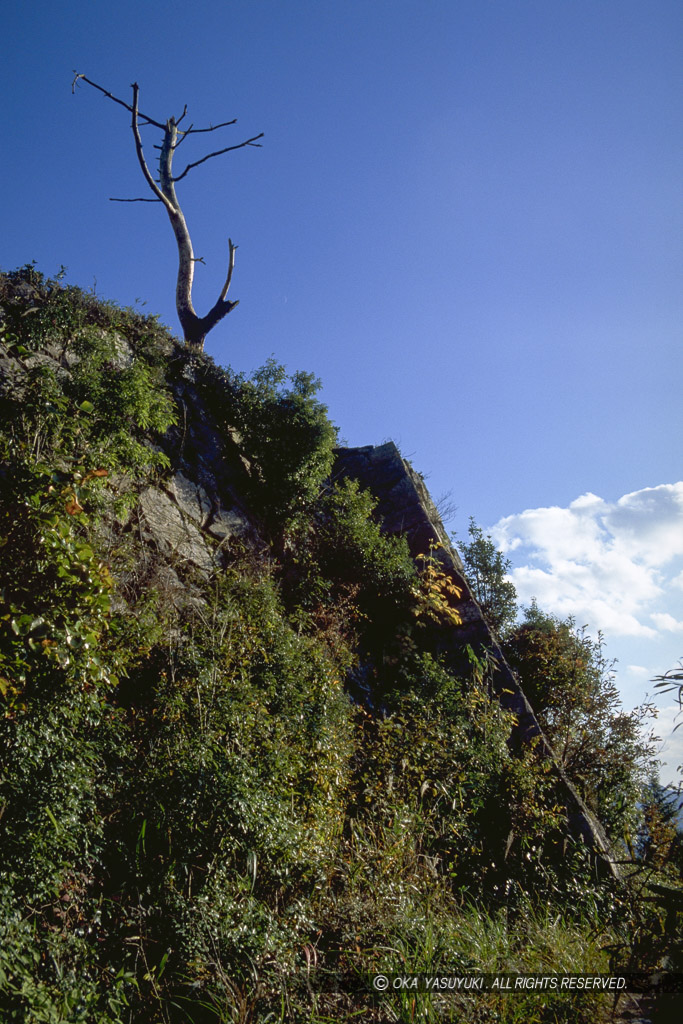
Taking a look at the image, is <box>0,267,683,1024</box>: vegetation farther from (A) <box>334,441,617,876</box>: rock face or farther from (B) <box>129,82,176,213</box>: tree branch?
(B) <box>129,82,176,213</box>: tree branch

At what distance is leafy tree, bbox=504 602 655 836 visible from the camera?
9031mm

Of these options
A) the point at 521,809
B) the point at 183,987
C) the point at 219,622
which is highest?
the point at 219,622

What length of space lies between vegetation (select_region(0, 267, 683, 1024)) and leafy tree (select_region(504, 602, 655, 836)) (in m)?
1.35

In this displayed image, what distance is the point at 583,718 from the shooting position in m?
10.2

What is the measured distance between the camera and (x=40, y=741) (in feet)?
11.8

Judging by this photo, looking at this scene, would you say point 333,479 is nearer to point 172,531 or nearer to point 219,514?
point 219,514

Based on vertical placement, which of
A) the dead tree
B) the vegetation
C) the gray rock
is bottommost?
the vegetation

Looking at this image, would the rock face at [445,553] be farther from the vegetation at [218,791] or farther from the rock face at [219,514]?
the vegetation at [218,791]

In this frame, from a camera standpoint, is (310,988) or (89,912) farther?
(89,912)

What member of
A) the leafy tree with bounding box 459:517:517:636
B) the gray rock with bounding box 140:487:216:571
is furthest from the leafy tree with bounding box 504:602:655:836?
the gray rock with bounding box 140:487:216:571

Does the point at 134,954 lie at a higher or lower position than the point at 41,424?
lower

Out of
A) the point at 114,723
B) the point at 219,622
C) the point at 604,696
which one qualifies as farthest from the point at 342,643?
the point at 604,696

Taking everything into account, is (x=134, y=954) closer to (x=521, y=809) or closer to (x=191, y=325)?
(x=521, y=809)

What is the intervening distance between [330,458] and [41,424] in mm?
5346
